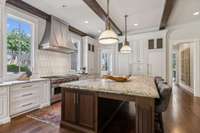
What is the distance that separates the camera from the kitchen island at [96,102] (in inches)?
69.1

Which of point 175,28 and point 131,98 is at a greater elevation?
point 175,28

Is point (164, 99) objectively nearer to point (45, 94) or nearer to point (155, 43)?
point (45, 94)

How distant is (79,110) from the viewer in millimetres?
2299

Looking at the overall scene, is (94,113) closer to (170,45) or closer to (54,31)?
(54,31)

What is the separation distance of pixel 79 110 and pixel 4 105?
1.66 metres

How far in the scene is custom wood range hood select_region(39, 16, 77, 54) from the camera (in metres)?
4.16

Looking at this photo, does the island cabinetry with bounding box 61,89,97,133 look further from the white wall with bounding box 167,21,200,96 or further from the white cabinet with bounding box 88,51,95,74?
the white wall with bounding box 167,21,200,96

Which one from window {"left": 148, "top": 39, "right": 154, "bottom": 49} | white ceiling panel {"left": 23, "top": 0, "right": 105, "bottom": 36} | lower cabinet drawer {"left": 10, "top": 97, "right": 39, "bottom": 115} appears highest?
white ceiling panel {"left": 23, "top": 0, "right": 105, "bottom": 36}

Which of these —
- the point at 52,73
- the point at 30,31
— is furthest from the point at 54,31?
the point at 52,73

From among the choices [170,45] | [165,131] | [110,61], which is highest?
[170,45]

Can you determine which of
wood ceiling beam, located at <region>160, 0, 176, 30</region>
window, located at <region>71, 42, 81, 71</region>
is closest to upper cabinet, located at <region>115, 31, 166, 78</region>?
wood ceiling beam, located at <region>160, 0, 176, 30</region>

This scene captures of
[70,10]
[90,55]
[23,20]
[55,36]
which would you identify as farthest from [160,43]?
[23,20]

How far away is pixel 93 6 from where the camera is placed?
370 cm

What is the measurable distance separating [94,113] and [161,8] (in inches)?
146
